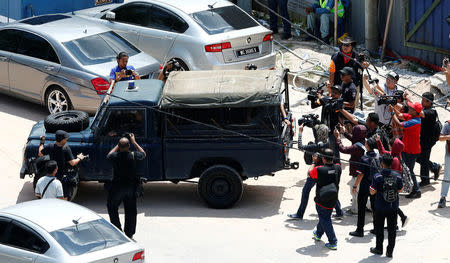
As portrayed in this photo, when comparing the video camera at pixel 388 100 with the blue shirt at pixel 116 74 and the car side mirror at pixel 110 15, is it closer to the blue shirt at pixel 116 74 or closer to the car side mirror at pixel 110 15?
the blue shirt at pixel 116 74

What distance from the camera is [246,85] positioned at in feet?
43.7

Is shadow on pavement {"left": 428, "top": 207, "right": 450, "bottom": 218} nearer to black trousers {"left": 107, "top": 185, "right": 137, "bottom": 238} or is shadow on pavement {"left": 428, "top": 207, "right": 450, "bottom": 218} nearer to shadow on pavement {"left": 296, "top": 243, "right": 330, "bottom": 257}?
shadow on pavement {"left": 296, "top": 243, "right": 330, "bottom": 257}

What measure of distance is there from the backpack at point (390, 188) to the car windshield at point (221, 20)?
6.55 meters

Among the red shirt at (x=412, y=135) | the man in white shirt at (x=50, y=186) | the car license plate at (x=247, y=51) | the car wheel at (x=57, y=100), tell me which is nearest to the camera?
the man in white shirt at (x=50, y=186)

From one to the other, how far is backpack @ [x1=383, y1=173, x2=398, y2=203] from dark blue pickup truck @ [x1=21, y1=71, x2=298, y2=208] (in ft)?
6.75

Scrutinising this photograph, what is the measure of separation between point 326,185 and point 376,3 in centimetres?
879

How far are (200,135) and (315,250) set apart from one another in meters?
2.53

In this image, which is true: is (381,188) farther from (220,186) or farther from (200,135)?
(200,135)

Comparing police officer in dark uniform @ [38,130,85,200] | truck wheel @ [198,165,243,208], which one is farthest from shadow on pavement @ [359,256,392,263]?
police officer in dark uniform @ [38,130,85,200]

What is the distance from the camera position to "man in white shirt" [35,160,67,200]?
11695mm

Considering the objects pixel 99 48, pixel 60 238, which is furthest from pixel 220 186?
pixel 99 48

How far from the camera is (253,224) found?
12867 mm

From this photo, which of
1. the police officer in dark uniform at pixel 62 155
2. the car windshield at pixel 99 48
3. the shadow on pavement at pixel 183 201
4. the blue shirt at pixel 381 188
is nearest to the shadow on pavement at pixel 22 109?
the car windshield at pixel 99 48

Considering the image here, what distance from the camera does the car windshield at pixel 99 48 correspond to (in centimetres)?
1613
